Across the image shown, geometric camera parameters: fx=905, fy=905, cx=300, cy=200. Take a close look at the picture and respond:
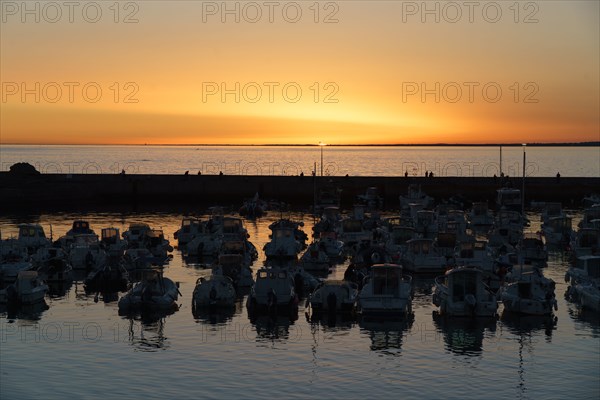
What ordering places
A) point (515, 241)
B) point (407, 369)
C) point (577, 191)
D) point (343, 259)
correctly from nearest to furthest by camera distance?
point (407, 369)
point (343, 259)
point (515, 241)
point (577, 191)

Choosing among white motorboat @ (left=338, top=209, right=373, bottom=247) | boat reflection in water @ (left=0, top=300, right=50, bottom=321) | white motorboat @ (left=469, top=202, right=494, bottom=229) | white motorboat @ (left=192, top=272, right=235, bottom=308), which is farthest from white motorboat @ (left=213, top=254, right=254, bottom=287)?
white motorboat @ (left=469, top=202, right=494, bottom=229)

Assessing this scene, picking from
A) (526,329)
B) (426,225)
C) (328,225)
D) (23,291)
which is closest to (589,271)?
(526,329)

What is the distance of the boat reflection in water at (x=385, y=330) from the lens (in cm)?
4369

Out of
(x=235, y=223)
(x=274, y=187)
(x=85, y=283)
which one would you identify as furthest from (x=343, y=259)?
(x=274, y=187)

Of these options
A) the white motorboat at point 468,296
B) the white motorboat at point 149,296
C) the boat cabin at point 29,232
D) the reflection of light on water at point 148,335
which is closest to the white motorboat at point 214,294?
the white motorboat at point 149,296

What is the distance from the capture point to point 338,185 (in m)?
142

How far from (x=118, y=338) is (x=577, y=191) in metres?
104

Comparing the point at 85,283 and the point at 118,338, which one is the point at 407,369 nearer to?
the point at 118,338

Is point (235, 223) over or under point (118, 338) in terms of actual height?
over

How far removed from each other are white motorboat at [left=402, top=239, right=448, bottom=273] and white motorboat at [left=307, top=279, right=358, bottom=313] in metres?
15.5

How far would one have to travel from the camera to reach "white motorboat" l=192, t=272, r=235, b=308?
5106 cm

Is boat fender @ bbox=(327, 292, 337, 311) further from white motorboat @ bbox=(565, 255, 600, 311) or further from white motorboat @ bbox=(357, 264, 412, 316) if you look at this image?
white motorboat @ bbox=(565, 255, 600, 311)

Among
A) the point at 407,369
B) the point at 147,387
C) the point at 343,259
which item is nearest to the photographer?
the point at 147,387

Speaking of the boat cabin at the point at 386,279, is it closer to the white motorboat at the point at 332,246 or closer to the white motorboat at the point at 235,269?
the white motorboat at the point at 235,269
